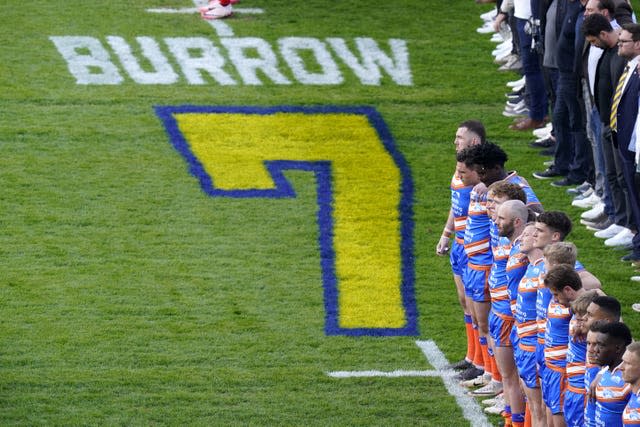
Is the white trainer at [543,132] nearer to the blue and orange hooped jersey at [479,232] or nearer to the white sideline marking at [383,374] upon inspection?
the white sideline marking at [383,374]

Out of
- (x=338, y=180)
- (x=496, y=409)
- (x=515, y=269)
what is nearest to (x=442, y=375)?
(x=496, y=409)

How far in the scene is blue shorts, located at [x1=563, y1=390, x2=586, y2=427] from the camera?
26.4ft

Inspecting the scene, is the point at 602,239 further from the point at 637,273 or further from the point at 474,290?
the point at 474,290

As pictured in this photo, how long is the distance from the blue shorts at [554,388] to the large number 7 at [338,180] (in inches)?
129

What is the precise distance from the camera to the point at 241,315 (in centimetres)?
1193

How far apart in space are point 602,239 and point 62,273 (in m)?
4.78

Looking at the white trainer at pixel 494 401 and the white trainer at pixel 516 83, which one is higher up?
the white trainer at pixel 494 401

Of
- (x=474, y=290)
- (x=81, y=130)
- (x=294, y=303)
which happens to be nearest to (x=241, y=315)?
(x=294, y=303)

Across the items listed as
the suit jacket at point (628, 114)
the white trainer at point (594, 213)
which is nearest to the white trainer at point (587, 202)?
the white trainer at point (594, 213)

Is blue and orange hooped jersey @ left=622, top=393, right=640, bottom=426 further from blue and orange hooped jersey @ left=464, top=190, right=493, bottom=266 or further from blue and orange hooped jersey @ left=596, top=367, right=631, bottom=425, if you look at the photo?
blue and orange hooped jersey @ left=464, top=190, right=493, bottom=266

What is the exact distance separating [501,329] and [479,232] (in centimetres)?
88

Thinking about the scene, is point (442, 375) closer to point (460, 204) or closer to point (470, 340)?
point (470, 340)

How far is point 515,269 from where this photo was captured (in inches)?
357

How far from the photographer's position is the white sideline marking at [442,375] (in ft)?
32.8
